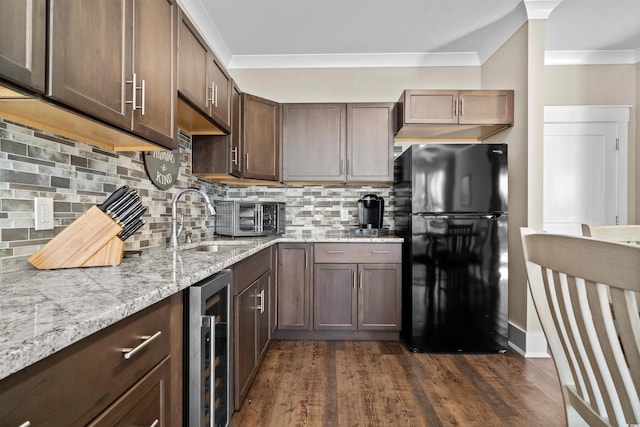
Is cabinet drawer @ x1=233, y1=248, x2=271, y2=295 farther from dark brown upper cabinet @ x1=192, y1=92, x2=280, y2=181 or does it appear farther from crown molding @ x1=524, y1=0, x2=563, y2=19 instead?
crown molding @ x1=524, y1=0, x2=563, y2=19

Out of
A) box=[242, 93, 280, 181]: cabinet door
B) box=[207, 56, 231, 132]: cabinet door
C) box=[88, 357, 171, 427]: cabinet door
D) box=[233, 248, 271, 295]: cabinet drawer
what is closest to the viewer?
box=[88, 357, 171, 427]: cabinet door

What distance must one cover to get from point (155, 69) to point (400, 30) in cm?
225

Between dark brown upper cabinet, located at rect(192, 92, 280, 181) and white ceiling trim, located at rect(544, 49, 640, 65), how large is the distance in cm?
278

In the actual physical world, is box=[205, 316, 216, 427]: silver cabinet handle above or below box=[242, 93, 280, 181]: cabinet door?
below

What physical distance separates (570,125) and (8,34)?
4024 millimetres

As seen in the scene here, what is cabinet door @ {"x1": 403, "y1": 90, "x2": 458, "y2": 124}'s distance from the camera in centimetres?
294

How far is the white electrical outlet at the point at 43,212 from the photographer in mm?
1249

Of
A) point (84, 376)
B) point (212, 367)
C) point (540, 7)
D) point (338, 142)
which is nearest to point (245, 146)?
point (338, 142)

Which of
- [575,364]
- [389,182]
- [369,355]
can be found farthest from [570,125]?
[575,364]

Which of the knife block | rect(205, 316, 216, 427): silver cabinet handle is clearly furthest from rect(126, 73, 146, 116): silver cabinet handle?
rect(205, 316, 216, 427): silver cabinet handle

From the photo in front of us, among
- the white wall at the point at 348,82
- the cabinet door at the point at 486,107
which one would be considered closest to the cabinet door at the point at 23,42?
the white wall at the point at 348,82

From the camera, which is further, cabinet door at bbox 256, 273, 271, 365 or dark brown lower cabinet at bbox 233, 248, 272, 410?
cabinet door at bbox 256, 273, 271, 365

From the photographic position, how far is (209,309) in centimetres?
125

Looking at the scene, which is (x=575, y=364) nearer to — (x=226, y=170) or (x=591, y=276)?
(x=591, y=276)
